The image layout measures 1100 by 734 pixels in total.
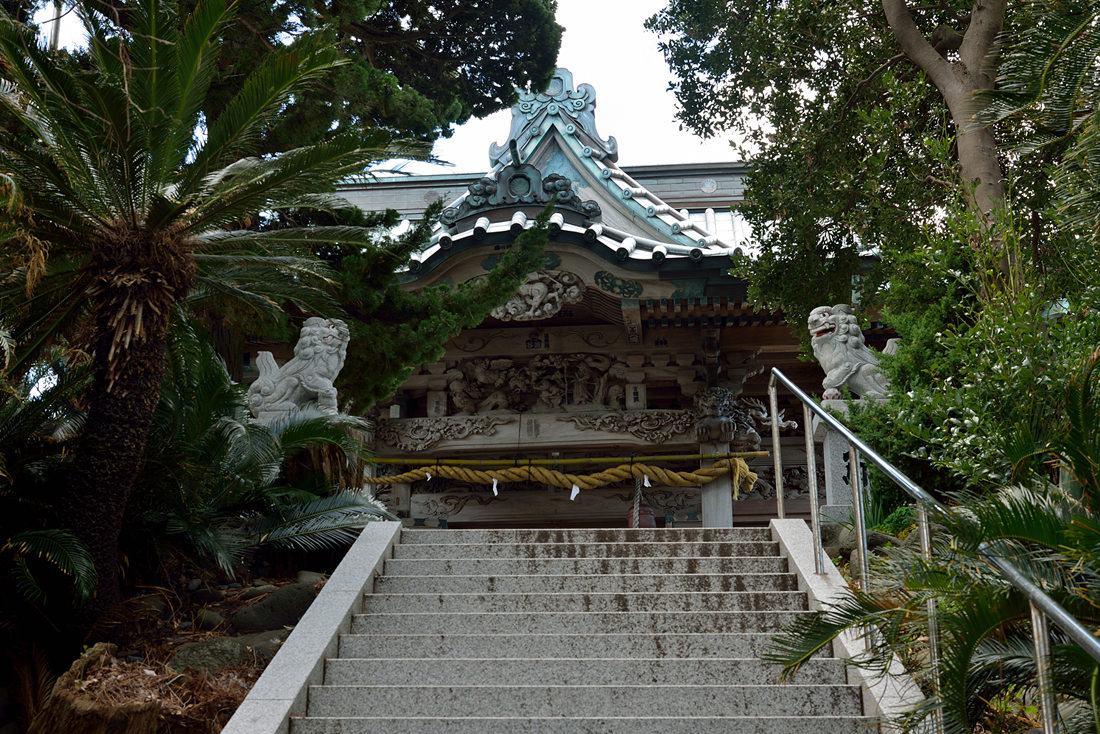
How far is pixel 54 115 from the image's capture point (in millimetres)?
5188

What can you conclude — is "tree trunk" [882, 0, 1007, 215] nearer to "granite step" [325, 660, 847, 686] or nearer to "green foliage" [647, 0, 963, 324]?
"green foliage" [647, 0, 963, 324]

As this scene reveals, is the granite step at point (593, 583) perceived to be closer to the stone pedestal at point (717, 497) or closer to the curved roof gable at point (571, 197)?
the curved roof gable at point (571, 197)

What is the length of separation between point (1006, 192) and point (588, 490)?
7.24 m

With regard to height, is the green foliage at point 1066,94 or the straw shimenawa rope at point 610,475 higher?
the green foliage at point 1066,94

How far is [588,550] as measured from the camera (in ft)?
20.4

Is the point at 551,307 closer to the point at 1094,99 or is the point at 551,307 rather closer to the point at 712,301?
the point at 712,301

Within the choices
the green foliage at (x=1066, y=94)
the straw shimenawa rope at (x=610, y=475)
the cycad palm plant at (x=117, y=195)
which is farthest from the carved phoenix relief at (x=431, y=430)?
the green foliage at (x=1066, y=94)

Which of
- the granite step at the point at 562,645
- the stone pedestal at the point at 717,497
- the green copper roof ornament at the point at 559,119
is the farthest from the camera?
the green copper roof ornament at the point at 559,119

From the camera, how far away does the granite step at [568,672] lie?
4492 millimetres

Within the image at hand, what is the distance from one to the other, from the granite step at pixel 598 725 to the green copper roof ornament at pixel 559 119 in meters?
11.1

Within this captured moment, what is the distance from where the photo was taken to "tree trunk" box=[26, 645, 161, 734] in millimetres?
4422

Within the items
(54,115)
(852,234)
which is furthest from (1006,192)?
(54,115)

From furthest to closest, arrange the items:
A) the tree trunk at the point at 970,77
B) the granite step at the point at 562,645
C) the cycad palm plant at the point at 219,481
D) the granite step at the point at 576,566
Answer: the tree trunk at the point at 970,77, the cycad palm plant at the point at 219,481, the granite step at the point at 576,566, the granite step at the point at 562,645

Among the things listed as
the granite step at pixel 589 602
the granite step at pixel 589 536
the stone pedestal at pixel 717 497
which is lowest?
the granite step at pixel 589 602
